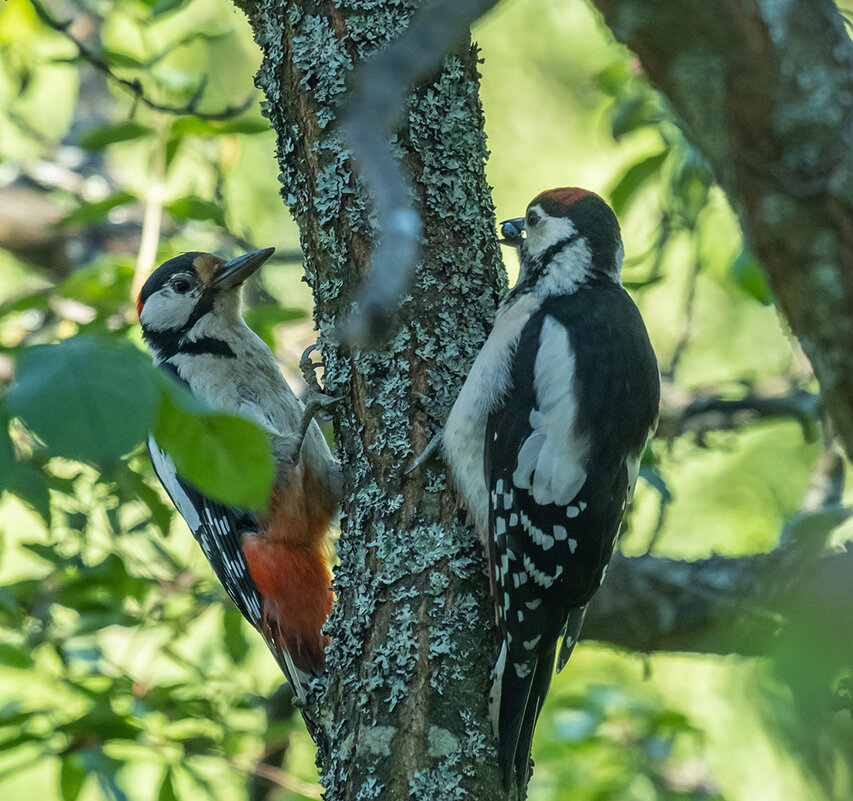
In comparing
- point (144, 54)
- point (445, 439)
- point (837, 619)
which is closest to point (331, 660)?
point (445, 439)

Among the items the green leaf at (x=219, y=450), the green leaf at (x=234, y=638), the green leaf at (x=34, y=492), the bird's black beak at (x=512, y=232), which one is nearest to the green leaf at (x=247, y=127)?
the bird's black beak at (x=512, y=232)

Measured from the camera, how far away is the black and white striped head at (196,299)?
2.64m

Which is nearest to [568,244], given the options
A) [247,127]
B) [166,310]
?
[247,127]

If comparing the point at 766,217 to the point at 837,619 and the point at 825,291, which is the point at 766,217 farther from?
the point at 837,619

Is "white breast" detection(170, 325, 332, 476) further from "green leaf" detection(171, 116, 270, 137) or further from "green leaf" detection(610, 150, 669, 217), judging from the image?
"green leaf" detection(610, 150, 669, 217)

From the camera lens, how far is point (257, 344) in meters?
2.68

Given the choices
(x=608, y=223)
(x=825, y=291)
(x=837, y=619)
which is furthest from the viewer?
(x=608, y=223)

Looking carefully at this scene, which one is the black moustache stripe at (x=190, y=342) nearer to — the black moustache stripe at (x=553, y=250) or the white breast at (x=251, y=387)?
the white breast at (x=251, y=387)

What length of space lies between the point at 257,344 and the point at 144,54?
0.86 m

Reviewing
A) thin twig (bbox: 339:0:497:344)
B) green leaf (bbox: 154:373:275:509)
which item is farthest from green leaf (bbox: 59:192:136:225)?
thin twig (bbox: 339:0:497:344)

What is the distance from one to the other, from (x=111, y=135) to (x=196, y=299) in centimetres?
46

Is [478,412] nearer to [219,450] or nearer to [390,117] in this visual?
[219,450]

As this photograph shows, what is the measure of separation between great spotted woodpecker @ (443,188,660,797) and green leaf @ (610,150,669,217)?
59 cm

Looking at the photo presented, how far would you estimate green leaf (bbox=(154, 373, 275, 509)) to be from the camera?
2.94ft
